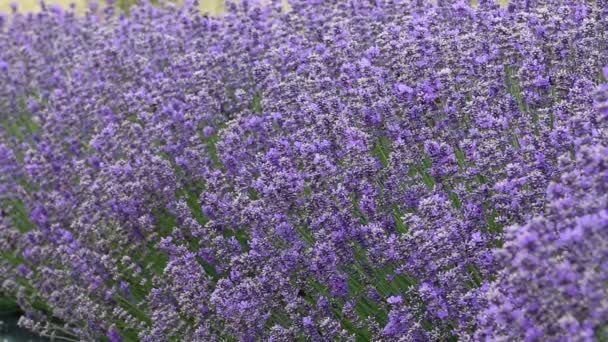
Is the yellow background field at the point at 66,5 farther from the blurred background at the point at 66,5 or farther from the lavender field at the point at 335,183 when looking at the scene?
the lavender field at the point at 335,183

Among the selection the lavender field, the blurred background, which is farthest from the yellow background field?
the lavender field

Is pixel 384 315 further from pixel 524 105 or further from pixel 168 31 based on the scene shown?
pixel 168 31

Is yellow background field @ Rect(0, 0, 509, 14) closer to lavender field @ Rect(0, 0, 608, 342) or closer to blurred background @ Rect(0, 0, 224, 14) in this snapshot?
blurred background @ Rect(0, 0, 224, 14)

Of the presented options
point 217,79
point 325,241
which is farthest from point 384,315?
point 217,79

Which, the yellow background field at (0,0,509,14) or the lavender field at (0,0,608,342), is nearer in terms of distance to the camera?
the lavender field at (0,0,608,342)

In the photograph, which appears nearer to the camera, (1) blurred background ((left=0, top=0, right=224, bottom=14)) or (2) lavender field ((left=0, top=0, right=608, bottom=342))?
(2) lavender field ((left=0, top=0, right=608, bottom=342))

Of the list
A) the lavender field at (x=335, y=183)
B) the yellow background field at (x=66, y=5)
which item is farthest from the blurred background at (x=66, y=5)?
the lavender field at (x=335, y=183)

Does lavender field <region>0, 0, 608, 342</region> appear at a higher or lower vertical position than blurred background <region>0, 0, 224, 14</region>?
higher

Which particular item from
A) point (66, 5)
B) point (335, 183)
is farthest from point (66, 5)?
point (335, 183)

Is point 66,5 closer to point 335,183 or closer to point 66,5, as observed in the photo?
point 66,5
